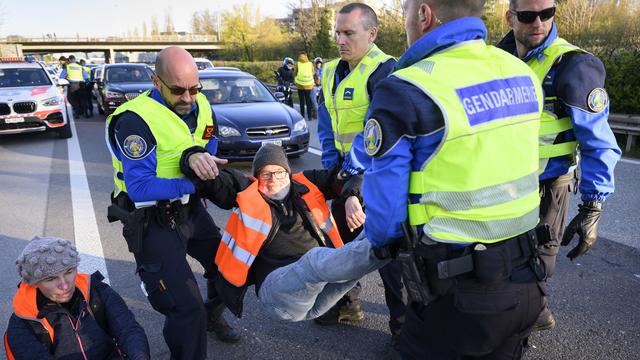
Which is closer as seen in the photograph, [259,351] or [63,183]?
[259,351]

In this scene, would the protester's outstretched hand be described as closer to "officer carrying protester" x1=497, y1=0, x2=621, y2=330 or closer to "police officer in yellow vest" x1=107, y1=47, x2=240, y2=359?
"police officer in yellow vest" x1=107, y1=47, x2=240, y2=359

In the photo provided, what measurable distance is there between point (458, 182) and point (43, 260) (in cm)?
200

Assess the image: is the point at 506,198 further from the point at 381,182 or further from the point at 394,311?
the point at 394,311

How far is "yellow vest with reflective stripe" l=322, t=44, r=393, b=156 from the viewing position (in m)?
3.05

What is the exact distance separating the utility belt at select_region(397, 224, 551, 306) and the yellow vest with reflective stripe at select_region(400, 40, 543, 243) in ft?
0.13

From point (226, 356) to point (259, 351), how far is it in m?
0.21

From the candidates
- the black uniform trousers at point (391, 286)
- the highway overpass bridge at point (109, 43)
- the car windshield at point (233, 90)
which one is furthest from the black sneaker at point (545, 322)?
the highway overpass bridge at point (109, 43)

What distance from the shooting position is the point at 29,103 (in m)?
10.4

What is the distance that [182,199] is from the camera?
2699 millimetres

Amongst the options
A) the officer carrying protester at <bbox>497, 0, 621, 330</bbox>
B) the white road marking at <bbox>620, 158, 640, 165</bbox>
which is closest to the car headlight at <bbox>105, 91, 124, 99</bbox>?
the white road marking at <bbox>620, 158, 640, 165</bbox>

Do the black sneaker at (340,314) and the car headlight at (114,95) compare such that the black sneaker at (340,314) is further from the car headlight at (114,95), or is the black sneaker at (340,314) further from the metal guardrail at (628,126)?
the car headlight at (114,95)

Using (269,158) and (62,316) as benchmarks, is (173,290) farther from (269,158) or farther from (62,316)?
(269,158)

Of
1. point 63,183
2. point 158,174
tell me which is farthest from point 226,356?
point 63,183

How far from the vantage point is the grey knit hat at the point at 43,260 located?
2309 mm
